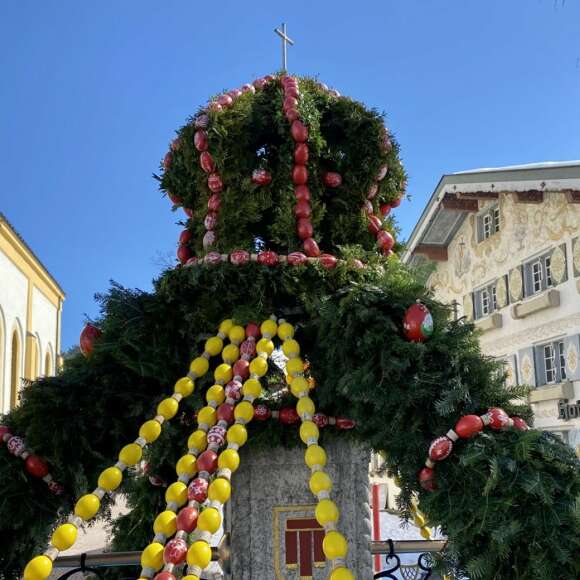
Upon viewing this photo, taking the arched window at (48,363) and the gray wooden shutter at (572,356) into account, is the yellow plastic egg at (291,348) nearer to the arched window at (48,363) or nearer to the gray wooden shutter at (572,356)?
the gray wooden shutter at (572,356)

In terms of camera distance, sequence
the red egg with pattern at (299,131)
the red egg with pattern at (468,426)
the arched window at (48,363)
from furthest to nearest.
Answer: the arched window at (48,363), the red egg with pattern at (299,131), the red egg with pattern at (468,426)

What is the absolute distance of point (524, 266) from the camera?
45.3 ft

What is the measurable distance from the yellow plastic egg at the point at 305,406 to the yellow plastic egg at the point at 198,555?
758 mm

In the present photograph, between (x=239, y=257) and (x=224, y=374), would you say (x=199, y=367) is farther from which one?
(x=239, y=257)

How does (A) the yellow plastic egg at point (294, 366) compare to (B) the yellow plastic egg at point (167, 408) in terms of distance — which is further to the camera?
A: (A) the yellow plastic egg at point (294, 366)

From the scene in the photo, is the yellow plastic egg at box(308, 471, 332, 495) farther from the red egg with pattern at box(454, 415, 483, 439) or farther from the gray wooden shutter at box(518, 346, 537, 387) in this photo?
the gray wooden shutter at box(518, 346, 537, 387)

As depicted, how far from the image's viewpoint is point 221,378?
3408 mm

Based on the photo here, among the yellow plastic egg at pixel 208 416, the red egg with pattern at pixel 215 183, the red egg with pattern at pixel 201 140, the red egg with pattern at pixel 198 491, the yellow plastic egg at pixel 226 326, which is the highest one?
the red egg with pattern at pixel 201 140

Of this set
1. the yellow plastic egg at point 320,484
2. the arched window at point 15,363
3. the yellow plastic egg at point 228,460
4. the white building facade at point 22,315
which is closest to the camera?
the yellow plastic egg at point 320,484

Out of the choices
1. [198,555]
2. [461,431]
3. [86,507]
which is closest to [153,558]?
[198,555]

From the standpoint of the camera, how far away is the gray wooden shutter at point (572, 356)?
1202 centimetres

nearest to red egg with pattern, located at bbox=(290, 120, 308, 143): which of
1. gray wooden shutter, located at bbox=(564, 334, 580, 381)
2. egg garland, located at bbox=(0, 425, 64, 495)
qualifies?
egg garland, located at bbox=(0, 425, 64, 495)

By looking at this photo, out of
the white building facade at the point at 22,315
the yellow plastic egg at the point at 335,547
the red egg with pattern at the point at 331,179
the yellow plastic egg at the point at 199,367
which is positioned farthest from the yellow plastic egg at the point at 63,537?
the white building facade at the point at 22,315

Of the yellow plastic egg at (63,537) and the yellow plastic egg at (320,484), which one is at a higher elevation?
the yellow plastic egg at (320,484)
